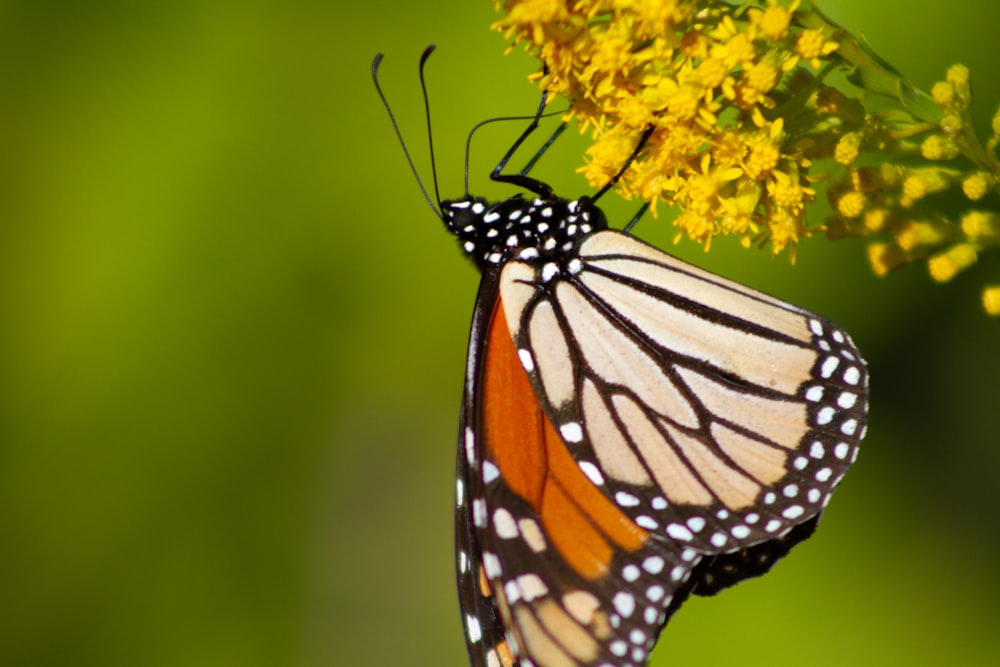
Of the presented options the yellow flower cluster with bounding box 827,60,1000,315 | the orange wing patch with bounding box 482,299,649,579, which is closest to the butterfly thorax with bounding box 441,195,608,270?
the orange wing patch with bounding box 482,299,649,579

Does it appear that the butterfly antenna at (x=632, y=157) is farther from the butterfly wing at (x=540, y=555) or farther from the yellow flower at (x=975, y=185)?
the yellow flower at (x=975, y=185)

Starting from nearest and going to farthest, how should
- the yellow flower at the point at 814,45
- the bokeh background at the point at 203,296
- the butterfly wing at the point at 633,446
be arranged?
the yellow flower at the point at 814,45 → the butterfly wing at the point at 633,446 → the bokeh background at the point at 203,296

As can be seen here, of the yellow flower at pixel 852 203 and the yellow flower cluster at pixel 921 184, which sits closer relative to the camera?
the yellow flower cluster at pixel 921 184

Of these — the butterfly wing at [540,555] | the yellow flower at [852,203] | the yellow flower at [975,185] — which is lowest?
the butterfly wing at [540,555]

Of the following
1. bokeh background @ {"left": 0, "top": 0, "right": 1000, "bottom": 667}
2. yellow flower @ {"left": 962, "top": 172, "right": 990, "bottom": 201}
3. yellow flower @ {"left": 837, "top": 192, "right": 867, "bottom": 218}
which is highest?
bokeh background @ {"left": 0, "top": 0, "right": 1000, "bottom": 667}

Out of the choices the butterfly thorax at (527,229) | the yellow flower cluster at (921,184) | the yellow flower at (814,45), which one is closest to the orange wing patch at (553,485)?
the butterfly thorax at (527,229)

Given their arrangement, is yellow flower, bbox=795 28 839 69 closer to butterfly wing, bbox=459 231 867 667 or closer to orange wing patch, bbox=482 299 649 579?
butterfly wing, bbox=459 231 867 667

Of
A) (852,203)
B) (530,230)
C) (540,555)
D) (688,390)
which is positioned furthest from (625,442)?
(852,203)
